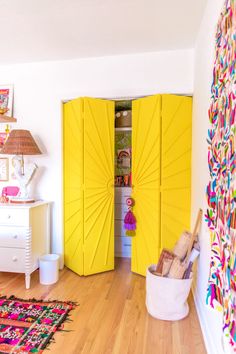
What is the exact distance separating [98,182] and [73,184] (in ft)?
0.93

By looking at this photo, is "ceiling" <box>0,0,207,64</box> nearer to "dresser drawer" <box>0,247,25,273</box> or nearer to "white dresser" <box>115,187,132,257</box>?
"white dresser" <box>115,187,132,257</box>

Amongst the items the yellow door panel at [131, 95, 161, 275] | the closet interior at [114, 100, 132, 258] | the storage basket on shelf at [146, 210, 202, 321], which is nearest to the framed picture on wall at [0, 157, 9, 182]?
the closet interior at [114, 100, 132, 258]

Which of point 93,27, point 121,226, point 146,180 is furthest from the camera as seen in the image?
point 121,226

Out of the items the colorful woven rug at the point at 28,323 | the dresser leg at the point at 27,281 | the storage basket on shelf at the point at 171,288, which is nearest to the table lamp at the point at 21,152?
the dresser leg at the point at 27,281

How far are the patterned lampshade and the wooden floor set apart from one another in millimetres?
1335

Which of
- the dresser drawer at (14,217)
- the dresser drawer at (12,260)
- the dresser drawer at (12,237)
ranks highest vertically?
the dresser drawer at (14,217)

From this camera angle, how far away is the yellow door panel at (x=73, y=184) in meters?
2.71

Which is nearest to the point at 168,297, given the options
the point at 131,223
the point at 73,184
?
the point at 131,223

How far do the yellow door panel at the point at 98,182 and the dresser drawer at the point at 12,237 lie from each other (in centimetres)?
65

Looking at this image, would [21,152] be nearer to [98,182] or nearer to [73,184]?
[73,184]

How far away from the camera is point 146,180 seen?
2.69m

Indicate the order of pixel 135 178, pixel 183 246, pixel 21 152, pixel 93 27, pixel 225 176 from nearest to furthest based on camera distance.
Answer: pixel 225 176
pixel 183 246
pixel 93 27
pixel 21 152
pixel 135 178

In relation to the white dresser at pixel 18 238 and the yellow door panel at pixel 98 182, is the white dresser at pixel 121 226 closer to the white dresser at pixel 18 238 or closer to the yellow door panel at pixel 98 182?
the yellow door panel at pixel 98 182

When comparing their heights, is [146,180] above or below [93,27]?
below
